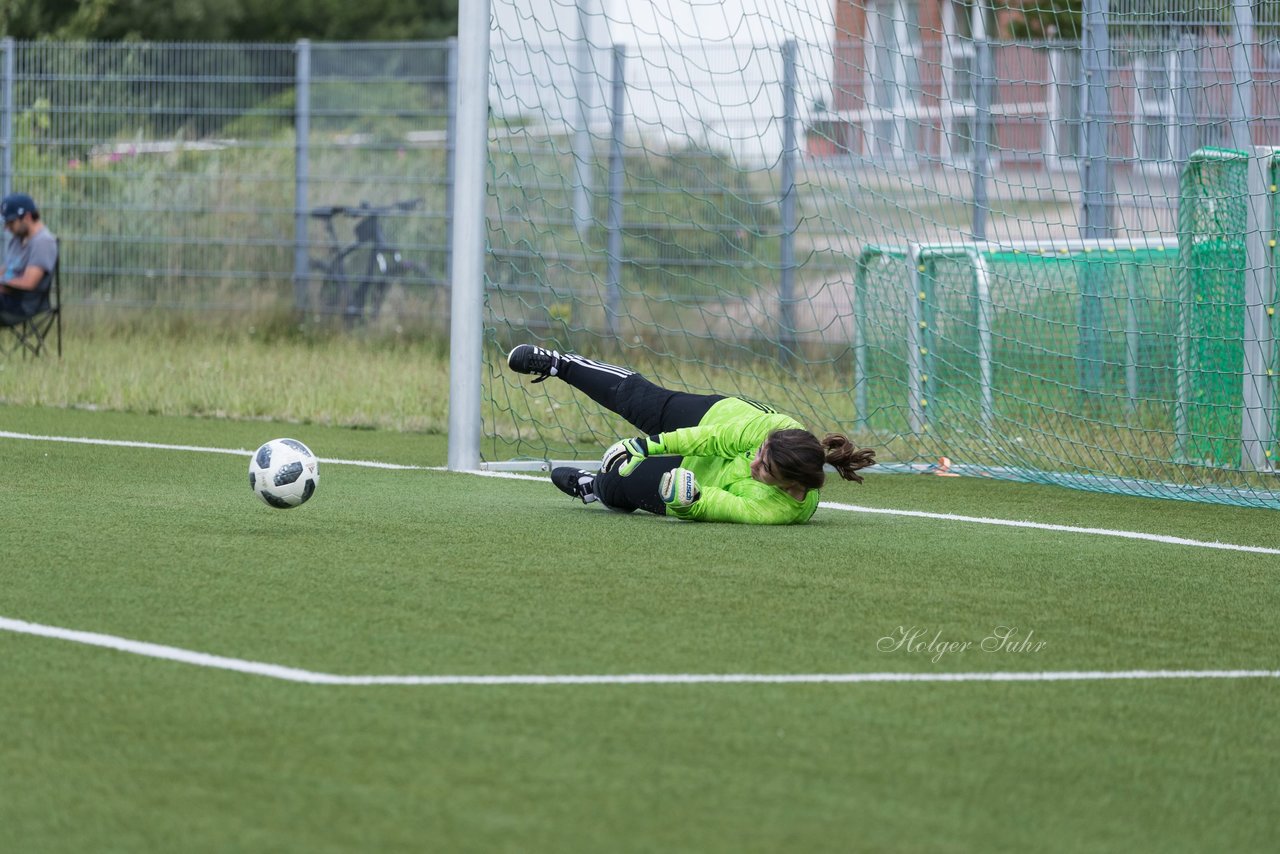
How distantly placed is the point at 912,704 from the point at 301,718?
4.62 feet

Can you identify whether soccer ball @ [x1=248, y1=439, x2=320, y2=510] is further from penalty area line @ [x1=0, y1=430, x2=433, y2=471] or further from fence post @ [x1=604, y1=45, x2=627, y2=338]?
fence post @ [x1=604, y1=45, x2=627, y2=338]

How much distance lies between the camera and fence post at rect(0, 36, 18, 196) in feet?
50.7

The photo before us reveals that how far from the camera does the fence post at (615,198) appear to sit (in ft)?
39.0

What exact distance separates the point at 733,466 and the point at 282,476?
1.76 m

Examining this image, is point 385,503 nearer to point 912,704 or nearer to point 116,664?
point 116,664

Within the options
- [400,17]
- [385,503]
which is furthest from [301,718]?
[400,17]

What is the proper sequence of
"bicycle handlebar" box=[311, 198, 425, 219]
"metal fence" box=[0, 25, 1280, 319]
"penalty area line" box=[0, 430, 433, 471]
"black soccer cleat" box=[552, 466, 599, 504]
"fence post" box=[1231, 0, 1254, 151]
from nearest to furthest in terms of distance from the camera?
"black soccer cleat" box=[552, 466, 599, 504] → "fence post" box=[1231, 0, 1254, 151] → "penalty area line" box=[0, 430, 433, 471] → "metal fence" box=[0, 25, 1280, 319] → "bicycle handlebar" box=[311, 198, 425, 219]

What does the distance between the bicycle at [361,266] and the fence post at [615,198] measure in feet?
7.53

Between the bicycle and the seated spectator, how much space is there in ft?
9.59

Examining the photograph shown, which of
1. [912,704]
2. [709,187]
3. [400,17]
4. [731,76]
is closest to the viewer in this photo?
[912,704]

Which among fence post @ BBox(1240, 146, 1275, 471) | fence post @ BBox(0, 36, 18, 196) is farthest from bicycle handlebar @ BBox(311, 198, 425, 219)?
fence post @ BBox(1240, 146, 1275, 471)

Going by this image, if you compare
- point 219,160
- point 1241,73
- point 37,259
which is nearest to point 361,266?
point 219,160

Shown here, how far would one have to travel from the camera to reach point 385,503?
7.38 metres

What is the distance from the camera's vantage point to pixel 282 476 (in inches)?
260
